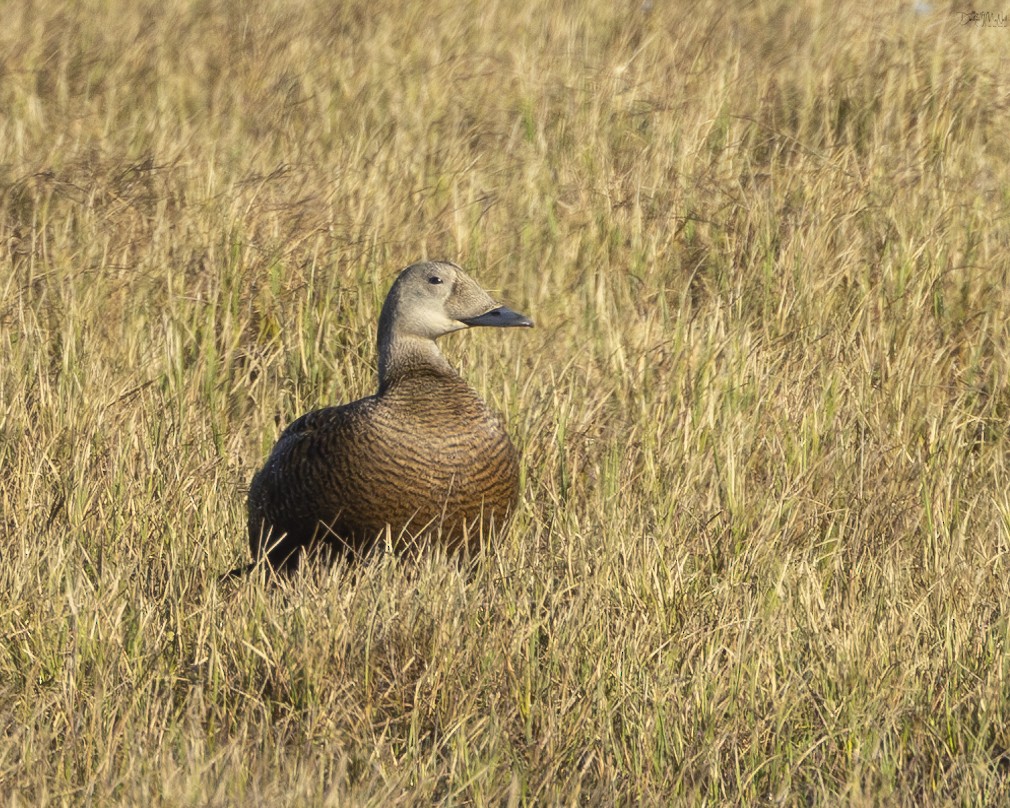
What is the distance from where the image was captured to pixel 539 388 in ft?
16.1

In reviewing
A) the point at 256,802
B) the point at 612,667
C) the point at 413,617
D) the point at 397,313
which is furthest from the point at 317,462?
the point at 256,802

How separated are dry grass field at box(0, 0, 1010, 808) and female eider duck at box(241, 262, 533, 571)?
0.45 feet

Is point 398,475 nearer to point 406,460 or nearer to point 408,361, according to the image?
point 406,460

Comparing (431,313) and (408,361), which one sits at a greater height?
(431,313)

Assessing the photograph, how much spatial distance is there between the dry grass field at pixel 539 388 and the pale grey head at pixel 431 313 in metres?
0.52

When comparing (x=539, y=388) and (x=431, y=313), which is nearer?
(x=431, y=313)

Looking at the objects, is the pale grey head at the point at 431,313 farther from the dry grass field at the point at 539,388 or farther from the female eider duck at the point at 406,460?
the dry grass field at the point at 539,388

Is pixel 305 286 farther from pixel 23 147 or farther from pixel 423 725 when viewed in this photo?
pixel 423 725

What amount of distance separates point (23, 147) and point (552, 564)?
325 centimetres

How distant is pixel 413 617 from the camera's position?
340cm

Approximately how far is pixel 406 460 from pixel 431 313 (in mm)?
504

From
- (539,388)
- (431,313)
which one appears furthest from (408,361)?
(539,388)

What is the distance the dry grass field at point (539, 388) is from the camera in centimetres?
317

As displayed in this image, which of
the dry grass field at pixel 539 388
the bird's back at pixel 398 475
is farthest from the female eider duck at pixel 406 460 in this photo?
the dry grass field at pixel 539 388
